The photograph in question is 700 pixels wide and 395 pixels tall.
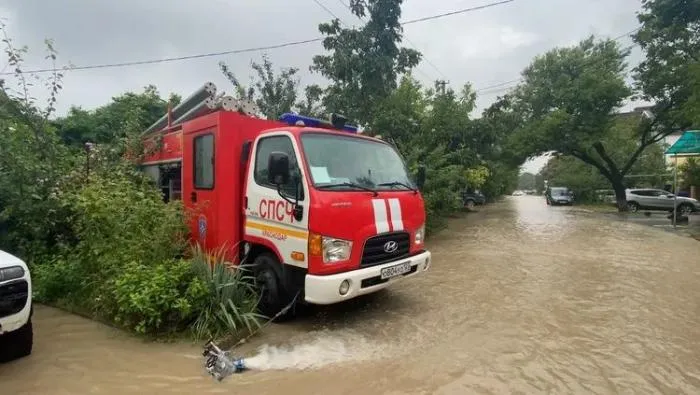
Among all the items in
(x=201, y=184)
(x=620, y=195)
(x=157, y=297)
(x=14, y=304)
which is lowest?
(x=157, y=297)

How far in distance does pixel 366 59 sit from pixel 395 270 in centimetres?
1027

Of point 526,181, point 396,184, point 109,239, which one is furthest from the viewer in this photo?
point 526,181

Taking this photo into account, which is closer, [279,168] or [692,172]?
[279,168]

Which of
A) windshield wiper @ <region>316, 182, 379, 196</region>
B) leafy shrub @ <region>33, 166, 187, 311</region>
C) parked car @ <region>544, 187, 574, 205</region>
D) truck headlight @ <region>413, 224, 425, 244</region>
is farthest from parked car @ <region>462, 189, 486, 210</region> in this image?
leafy shrub @ <region>33, 166, 187, 311</region>

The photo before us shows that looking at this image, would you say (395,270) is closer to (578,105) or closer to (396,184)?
(396,184)

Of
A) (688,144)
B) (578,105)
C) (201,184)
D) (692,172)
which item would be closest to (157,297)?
(201,184)

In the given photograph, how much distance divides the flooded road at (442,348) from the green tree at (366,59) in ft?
27.6

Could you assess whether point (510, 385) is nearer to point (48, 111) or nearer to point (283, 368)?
point (283, 368)

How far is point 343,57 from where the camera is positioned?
1355cm

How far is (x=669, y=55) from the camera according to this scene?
20297 mm

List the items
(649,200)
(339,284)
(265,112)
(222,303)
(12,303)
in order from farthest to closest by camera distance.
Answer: (649,200), (265,112), (222,303), (339,284), (12,303)

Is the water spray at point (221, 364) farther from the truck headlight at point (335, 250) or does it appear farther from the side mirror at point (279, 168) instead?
the side mirror at point (279, 168)

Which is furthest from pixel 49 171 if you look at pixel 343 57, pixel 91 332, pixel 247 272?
pixel 343 57

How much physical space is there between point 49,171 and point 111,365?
168 inches
